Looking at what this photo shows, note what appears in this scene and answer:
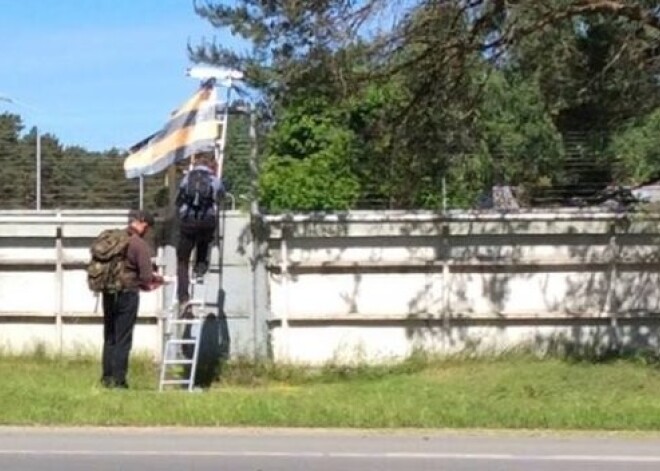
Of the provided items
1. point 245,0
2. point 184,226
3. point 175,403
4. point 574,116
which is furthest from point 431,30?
point 574,116

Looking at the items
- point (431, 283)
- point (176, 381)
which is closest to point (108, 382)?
point (176, 381)

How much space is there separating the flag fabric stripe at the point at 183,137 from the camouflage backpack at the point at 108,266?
67.4 inches

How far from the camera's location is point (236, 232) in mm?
17438

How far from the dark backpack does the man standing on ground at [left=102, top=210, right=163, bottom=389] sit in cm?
70

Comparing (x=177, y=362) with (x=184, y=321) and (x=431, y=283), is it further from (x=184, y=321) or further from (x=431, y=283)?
(x=431, y=283)

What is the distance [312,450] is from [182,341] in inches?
191

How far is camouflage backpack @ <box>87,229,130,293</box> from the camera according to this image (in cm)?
1576

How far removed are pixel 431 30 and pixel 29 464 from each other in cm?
736

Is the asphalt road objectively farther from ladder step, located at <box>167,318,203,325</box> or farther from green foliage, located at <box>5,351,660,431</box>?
ladder step, located at <box>167,318,203,325</box>

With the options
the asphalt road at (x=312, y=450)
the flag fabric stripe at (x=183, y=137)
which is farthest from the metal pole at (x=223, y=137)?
the asphalt road at (x=312, y=450)

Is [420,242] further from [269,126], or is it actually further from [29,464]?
[29,464]

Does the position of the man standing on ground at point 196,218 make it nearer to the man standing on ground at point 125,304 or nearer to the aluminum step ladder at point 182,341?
the aluminum step ladder at point 182,341

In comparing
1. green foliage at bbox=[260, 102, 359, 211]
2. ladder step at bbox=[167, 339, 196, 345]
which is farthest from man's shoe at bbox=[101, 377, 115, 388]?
green foliage at bbox=[260, 102, 359, 211]

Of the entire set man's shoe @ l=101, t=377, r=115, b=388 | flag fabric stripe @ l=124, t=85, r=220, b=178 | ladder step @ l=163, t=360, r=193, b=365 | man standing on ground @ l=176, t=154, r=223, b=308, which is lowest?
man's shoe @ l=101, t=377, r=115, b=388
